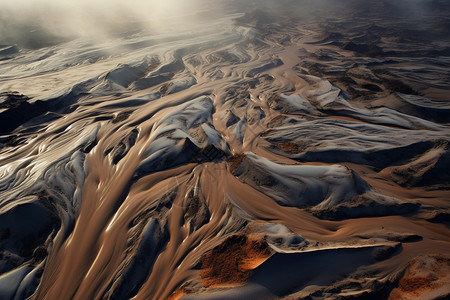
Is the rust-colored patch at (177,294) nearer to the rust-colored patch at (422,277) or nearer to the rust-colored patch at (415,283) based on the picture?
the rust-colored patch at (422,277)

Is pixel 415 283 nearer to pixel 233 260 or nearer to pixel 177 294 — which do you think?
pixel 233 260

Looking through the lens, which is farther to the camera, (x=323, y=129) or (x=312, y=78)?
(x=312, y=78)

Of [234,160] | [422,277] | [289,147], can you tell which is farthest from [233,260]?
[289,147]

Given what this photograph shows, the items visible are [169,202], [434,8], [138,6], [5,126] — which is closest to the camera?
[169,202]

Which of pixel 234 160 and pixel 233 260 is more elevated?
pixel 233 260

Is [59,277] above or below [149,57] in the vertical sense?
below

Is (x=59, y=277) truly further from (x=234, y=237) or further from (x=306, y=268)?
(x=306, y=268)

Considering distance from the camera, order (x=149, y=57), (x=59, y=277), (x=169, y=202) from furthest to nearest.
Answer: (x=149, y=57) → (x=169, y=202) → (x=59, y=277)

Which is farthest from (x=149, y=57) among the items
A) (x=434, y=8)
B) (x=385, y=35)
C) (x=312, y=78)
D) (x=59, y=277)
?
(x=434, y=8)
